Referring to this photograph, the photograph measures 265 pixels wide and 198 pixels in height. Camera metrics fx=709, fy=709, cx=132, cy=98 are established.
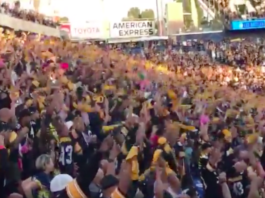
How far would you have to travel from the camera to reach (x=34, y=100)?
29.6ft

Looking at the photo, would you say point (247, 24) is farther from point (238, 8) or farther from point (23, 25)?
point (23, 25)

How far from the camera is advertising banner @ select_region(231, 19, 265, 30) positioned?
142 ft

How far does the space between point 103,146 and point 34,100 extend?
8.29 ft

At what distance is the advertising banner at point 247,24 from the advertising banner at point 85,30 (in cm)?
844

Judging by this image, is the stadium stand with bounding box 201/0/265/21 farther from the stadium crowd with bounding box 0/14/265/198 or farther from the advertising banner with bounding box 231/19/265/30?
the stadium crowd with bounding box 0/14/265/198

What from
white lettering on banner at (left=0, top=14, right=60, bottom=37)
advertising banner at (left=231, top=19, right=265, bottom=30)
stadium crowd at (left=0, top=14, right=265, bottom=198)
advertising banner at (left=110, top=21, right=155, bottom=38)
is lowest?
advertising banner at (left=231, top=19, right=265, bottom=30)

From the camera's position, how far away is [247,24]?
4341 centimetres

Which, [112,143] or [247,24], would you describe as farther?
[247,24]

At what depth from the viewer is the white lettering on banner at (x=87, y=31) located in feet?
129

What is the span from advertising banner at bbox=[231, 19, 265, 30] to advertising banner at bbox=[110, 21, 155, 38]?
523 centimetres

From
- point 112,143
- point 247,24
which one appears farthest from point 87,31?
point 112,143

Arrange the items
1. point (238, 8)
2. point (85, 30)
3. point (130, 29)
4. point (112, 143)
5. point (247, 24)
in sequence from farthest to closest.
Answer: point (238, 8)
point (247, 24)
point (130, 29)
point (85, 30)
point (112, 143)

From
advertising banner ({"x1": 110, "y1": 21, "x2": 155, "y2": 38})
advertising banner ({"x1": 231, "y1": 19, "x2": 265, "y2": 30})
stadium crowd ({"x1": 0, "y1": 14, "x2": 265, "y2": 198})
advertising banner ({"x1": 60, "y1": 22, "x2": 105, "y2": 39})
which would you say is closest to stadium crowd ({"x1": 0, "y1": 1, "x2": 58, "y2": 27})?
advertising banner ({"x1": 60, "y1": 22, "x2": 105, "y2": 39})

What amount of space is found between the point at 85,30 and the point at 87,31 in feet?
0.41
